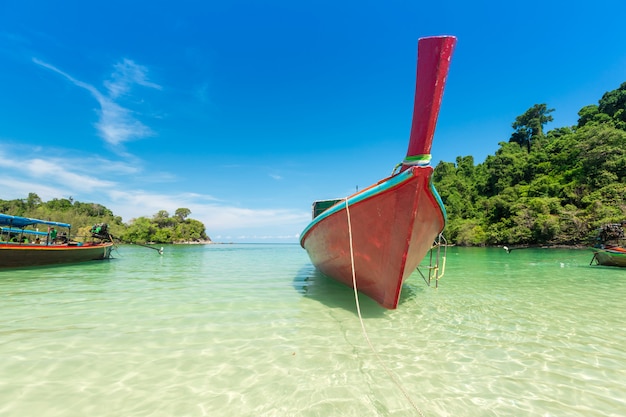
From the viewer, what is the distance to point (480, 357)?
362 centimetres

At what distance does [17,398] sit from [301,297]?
18.0ft

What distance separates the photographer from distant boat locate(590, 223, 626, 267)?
14969 millimetres

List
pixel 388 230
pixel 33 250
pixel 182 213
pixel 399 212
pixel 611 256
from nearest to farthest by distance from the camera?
1. pixel 399 212
2. pixel 388 230
3. pixel 33 250
4. pixel 611 256
5. pixel 182 213

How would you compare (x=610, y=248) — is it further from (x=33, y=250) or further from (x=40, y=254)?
(x=40, y=254)

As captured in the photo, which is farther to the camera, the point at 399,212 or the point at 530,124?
the point at 530,124

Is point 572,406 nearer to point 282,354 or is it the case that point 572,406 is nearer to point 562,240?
point 282,354

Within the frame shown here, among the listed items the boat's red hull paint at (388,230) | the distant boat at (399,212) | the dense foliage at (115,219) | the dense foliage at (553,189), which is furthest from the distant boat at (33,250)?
the dense foliage at (115,219)

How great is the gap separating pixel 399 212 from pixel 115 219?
355 ft

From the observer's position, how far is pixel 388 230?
5082 millimetres

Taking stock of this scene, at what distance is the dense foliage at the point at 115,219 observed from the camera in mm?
75000

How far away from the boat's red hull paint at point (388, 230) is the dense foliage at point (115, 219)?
8707cm

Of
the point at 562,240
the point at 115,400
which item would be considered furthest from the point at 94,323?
the point at 562,240

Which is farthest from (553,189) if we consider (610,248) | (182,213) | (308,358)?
(182,213)

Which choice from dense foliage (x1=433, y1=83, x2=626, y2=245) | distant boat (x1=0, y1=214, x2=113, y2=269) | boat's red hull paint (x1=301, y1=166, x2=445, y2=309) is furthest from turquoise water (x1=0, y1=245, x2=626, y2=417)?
dense foliage (x1=433, y1=83, x2=626, y2=245)
